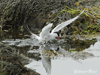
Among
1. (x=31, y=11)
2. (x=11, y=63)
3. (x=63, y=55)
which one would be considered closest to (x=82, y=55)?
(x=63, y=55)

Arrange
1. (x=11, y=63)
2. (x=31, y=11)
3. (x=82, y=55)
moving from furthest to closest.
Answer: (x=31, y=11) → (x=82, y=55) → (x=11, y=63)

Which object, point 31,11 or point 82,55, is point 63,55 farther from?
point 31,11

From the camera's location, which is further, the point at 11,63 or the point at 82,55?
the point at 82,55

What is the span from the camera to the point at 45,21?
4859mm

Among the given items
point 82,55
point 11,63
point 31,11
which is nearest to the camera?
point 11,63

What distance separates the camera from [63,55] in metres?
2.82

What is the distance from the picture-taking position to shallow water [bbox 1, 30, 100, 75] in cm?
234

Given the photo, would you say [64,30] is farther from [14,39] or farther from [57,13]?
[14,39]

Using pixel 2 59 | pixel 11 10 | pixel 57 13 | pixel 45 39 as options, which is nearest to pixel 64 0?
pixel 57 13

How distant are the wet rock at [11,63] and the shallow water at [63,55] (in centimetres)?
14

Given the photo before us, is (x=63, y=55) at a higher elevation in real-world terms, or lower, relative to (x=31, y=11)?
lower

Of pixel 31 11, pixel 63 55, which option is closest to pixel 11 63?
pixel 63 55

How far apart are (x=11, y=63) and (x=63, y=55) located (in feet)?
3.34

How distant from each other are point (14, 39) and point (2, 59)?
156cm
